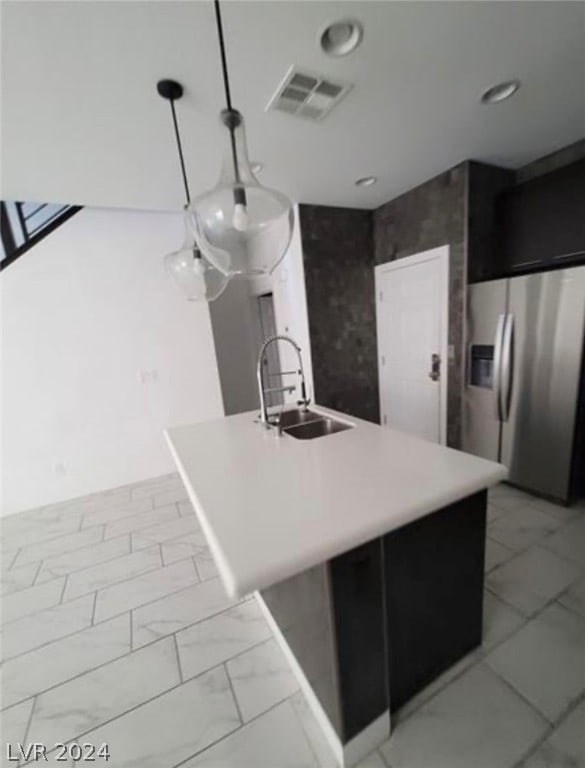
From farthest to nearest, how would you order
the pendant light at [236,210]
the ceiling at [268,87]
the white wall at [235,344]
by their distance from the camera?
the white wall at [235,344] → the ceiling at [268,87] → the pendant light at [236,210]

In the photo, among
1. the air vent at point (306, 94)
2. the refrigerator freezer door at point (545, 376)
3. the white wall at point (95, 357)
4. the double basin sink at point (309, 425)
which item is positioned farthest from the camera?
the white wall at point (95, 357)

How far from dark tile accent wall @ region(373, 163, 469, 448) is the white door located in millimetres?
65

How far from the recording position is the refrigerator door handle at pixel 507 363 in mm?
2430

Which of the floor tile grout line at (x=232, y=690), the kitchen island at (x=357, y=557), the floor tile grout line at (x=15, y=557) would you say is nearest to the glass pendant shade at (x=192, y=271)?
the kitchen island at (x=357, y=557)

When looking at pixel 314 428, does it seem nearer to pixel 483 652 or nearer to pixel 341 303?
pixel 483 652

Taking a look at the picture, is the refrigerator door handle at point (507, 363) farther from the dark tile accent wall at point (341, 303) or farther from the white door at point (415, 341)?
the dark tile accent wall at point (341, 303)

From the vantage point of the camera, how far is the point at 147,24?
1216mm

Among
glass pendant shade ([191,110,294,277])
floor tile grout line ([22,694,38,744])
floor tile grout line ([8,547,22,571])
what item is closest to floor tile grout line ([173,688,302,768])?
floor tile grout line ([22,694,38,744])

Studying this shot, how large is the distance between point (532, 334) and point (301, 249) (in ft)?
6.80

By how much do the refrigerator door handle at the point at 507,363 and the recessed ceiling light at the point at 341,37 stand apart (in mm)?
1958

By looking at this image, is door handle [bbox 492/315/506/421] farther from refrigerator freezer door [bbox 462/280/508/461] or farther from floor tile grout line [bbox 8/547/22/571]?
floor tile grout line [bbox 8/547/22/571]

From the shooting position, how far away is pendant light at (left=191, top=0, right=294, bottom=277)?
1029mm

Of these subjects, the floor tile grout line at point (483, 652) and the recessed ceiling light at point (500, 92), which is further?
the recessed ceiling light at point (500, 92)

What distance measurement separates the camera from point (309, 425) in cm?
202
